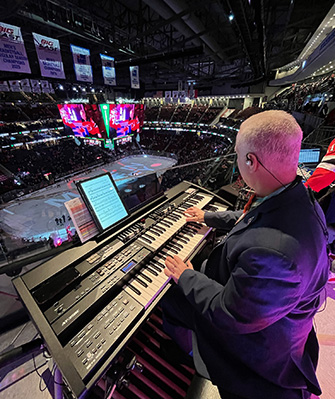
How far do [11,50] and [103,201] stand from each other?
24.3ft

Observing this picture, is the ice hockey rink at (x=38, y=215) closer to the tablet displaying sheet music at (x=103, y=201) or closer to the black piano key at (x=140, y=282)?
the tablet displaying sheet music at (x=103, y=201)

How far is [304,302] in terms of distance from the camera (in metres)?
0.98

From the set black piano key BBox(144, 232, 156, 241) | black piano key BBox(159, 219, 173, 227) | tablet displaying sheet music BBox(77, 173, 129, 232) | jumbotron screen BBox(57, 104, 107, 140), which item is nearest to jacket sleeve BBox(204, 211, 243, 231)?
black piano key BBox(159, 219, 173, 227)

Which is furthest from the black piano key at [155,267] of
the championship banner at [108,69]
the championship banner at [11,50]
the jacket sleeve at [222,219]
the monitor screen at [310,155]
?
the championship banner at [108,69]

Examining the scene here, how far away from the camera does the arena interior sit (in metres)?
1.29

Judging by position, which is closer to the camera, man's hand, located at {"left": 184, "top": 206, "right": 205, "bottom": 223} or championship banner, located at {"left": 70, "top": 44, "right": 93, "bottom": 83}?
man's hand, located at {"left": 184, "top": 206, "right": 205, "bottom": 223}

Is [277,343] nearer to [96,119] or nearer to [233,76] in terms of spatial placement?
[96,119]

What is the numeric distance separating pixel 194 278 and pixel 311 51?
17427mm

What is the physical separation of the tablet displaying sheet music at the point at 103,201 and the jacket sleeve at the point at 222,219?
806mm

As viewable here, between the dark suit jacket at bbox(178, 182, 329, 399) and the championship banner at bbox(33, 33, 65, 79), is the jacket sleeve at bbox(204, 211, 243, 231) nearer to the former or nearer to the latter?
the dark suit jacket at bbox(178, 182, 329, 399)

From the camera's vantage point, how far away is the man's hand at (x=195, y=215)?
2.03 meters

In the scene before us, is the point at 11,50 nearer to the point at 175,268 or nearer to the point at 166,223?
the point at 166,223

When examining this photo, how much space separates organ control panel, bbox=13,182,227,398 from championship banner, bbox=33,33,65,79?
8.18 meters

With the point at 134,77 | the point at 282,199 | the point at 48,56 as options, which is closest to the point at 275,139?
the point at 282,199
